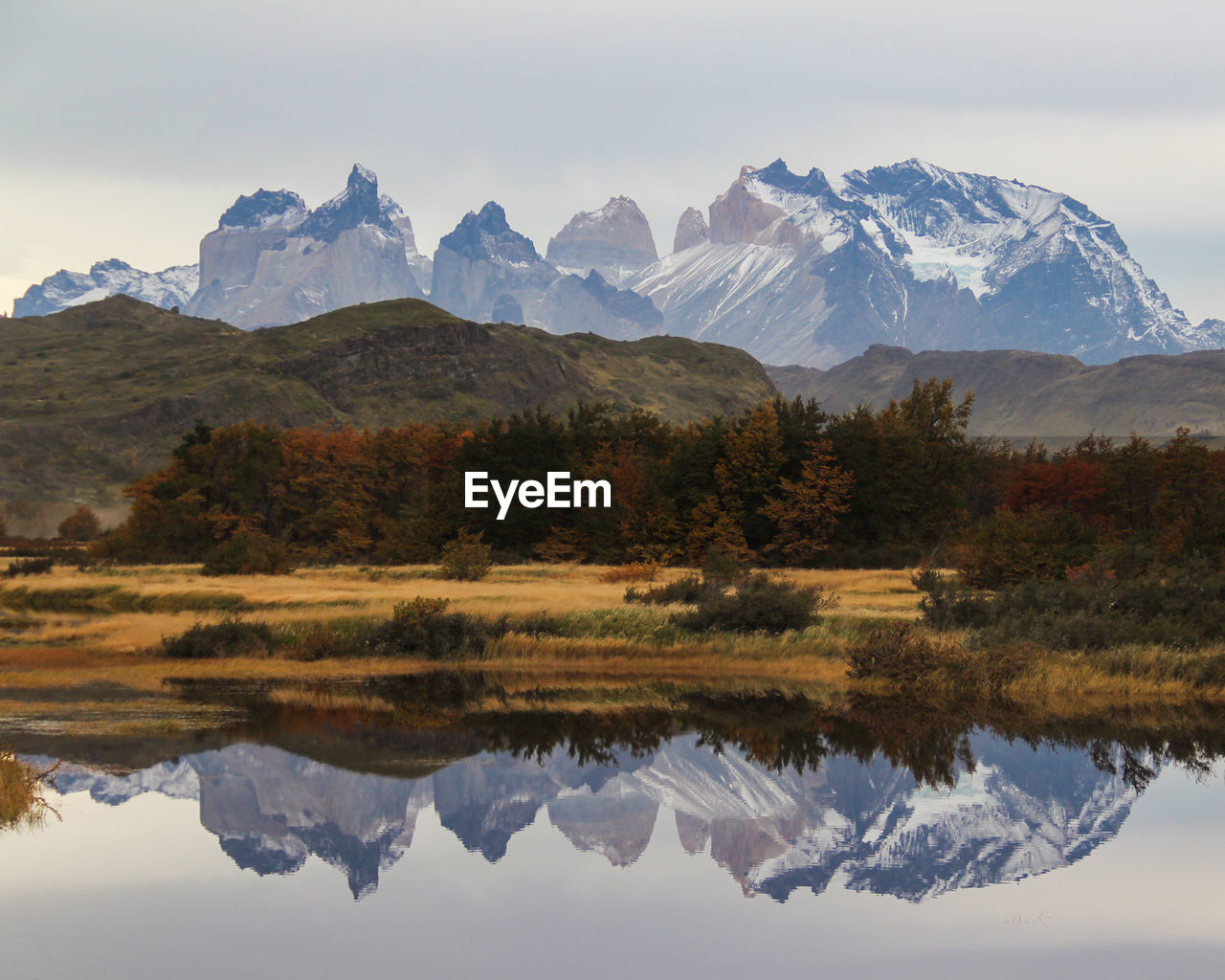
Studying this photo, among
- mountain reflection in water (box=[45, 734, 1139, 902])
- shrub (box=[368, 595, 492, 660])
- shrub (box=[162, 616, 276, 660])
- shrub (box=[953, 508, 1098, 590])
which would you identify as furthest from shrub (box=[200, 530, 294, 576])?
mountain reflection in water (box=[45, 734, 1139, 902])

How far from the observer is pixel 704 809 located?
21.2 meters

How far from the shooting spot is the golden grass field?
104ft

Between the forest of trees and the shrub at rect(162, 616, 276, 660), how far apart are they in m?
26.3

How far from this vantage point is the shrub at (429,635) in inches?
1491

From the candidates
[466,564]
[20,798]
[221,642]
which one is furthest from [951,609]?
[20,798]

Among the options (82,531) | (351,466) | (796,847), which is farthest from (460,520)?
(82,531)

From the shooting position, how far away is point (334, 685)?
112 feet

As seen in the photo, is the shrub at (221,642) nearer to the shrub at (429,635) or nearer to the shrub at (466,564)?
the shrub at (429,635)

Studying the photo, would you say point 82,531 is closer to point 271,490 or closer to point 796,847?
point 271,490

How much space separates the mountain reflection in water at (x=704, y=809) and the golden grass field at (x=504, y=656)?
5.84 m

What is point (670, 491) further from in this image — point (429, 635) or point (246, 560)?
point (429, 635)

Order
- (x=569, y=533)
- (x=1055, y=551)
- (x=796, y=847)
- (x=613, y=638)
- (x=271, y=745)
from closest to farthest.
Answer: (x=796, y=847) < (x=271, y=745) < (x=613, y=638) < (x=1055, y=551) < (x=569, y=533)

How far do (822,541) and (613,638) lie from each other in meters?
29.0

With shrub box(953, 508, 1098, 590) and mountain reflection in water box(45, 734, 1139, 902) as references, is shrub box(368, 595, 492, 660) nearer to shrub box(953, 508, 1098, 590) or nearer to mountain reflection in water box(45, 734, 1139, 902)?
mountain reflection in water box(45, 734, 1139, 902)
